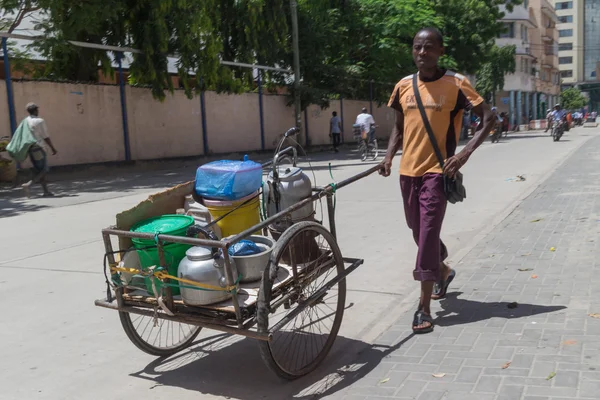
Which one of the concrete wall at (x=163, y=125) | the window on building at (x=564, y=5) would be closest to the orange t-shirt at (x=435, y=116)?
the concrete wall at (x=163, y=125)

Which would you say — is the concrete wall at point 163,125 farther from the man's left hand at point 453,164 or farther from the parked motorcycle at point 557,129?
the parked motorcycle at point 557,129

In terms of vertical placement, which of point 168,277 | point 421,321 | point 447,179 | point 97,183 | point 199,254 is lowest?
point 97,183

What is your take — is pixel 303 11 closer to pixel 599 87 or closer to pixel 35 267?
pixel 35 267

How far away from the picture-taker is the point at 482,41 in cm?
3369

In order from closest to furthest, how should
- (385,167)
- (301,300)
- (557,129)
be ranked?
(301,300), (385,167), (557,129)

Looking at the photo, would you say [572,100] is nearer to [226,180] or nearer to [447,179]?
[447,179]

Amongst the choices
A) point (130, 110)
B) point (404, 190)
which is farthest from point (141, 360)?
point (130, 110)

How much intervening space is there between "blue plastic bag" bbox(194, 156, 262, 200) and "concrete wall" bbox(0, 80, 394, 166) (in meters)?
12.7

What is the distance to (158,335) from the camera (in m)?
4.39

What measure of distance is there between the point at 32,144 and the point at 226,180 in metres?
9.57

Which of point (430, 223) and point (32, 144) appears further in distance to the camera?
point (32, 144)

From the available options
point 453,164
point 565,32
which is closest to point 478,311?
point 453,164

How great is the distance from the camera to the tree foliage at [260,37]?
16.0m

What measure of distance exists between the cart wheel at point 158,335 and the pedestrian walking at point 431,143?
5.10 feet
